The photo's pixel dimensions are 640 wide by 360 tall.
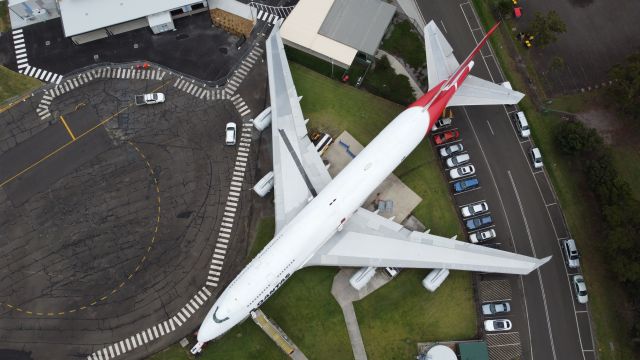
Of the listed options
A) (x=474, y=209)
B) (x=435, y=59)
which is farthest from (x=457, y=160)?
(x=435, y=59)

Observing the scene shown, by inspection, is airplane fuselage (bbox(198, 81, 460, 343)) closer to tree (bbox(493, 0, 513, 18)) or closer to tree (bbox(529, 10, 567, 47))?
tree (bbox(529, 10, 567, 47))

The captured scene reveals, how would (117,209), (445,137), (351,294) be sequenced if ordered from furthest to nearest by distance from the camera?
1. (445,137)
2. (117,209)
3. (351,294)

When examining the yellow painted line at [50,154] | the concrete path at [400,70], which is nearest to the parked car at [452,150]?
the concrete path at [400,70]

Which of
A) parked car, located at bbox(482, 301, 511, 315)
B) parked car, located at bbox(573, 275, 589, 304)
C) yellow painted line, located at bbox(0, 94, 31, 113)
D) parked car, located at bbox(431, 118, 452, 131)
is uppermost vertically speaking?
parked car, located at bbox(431, 118, 452, 131)

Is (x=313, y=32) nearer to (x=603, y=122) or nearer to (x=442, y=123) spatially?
(x=442, y=123)

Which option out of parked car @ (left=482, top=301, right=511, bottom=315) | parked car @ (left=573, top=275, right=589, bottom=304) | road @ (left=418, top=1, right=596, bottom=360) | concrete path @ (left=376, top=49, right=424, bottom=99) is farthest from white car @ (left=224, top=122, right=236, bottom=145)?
parked car @ (left=573, top=275, right=589, bottom=304)

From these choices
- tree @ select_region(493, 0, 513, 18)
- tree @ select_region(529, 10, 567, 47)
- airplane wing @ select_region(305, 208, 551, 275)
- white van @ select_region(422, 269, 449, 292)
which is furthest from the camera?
tree @ select_region(493, 0, 513, 18)

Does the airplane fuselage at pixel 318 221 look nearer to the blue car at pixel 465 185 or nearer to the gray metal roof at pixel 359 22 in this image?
the blue car at pixel 465 185

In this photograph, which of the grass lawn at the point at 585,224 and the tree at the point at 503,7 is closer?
the grass lawn at the point at 585,224
